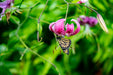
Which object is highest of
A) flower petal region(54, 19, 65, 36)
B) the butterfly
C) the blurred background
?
flower petal region(54, 19, 65, 36)

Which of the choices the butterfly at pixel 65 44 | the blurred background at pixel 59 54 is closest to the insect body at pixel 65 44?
the butterfly at pixel 65 44

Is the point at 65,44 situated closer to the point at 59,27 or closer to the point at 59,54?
the point at 59,27

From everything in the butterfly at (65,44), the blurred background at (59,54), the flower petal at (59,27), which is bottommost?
the blurred background at (59,54)

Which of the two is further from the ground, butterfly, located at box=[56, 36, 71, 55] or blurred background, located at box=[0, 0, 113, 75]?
butterfly, located at box=[56, 36, 71, 55]

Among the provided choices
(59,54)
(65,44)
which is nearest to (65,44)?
(65,44)

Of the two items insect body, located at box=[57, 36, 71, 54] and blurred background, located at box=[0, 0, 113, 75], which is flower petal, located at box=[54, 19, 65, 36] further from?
blurred background, located at box=[0, 0, 113, 75]

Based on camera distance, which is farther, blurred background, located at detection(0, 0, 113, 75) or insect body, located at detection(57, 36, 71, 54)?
blurred background, located at detection(0, 0, 113, 75)

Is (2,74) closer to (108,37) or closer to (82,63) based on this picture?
(108,37)

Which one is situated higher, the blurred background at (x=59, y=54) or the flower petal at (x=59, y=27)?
the flower petal at (x=59, y=27)

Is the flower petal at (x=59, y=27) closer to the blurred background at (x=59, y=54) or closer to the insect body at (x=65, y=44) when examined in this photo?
the insect body at (x=65, y=44)

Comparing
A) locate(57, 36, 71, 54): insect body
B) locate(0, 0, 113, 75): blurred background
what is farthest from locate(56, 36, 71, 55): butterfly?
locate(0, 0, 113, 75): blurred background

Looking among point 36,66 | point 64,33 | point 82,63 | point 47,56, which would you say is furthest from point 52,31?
point 82,63

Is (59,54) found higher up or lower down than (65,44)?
lower down

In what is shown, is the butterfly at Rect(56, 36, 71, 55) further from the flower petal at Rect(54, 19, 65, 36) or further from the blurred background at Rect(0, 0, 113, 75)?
the blurred background at Rect(0, 0, 113, 75)
